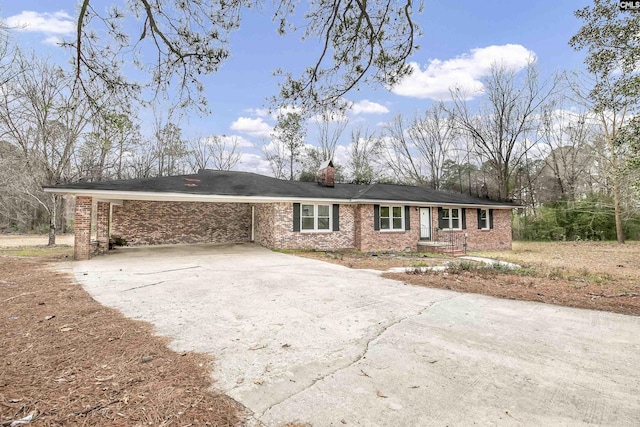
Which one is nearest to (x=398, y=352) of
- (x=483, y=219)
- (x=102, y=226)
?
(x=102, y=226)

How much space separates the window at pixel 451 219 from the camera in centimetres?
1773

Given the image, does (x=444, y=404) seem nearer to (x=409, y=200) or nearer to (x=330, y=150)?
(x=409, y=200)

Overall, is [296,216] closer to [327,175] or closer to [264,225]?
[264,225]

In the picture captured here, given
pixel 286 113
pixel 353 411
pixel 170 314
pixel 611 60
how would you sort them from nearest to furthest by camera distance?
pixel 353 411 → pixel 170 314 → pixel 286 113 → pixel 611 60

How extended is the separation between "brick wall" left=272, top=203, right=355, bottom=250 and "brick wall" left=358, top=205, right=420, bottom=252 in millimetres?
599

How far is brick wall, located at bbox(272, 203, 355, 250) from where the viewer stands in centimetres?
1404

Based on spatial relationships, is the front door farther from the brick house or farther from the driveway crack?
the driveway crack

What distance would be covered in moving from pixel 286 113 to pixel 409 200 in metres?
11.3

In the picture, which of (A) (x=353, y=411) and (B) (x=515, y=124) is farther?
(B) (x=515, y=124)

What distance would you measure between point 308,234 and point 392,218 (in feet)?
15.3

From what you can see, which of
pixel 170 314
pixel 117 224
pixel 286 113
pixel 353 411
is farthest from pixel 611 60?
pixel 117 224

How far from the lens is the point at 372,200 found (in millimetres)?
15164

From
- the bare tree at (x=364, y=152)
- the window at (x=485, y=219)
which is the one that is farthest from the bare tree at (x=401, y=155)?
the window at (x=485, y=219)

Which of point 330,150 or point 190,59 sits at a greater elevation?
point 330,150
